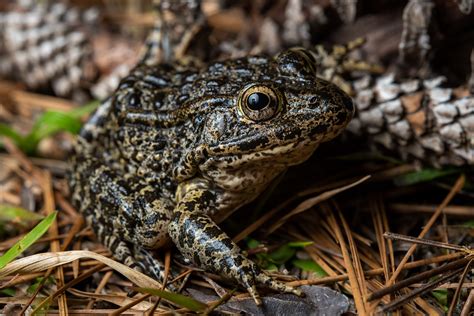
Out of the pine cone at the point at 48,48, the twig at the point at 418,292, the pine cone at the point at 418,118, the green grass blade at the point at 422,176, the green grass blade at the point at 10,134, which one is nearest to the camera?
the twig at the point at 418,292

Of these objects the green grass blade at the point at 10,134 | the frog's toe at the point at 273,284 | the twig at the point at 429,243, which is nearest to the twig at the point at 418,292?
the twig at the point at 429,243

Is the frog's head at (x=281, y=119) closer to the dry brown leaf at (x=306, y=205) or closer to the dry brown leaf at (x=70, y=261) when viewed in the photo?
the dry brown leaf at (x=306, y=205)

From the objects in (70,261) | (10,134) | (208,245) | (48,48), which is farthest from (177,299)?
(48,48)

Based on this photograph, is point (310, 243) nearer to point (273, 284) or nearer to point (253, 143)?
point (273, 284)

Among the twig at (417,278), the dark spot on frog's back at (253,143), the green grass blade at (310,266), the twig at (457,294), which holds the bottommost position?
the green grass blade at (310,266)

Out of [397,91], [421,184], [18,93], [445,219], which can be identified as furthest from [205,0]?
[445,219]

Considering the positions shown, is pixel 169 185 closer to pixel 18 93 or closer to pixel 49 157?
pixel 49 157

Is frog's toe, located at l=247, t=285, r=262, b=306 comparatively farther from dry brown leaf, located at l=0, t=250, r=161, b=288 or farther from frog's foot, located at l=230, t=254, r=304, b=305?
dry brown leaf, located at l=0, t=250, r=161, b=288
